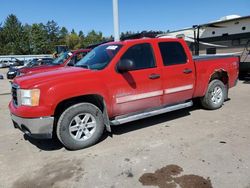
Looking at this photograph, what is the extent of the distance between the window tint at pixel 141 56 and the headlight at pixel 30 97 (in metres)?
1.82

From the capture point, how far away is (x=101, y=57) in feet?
18.8

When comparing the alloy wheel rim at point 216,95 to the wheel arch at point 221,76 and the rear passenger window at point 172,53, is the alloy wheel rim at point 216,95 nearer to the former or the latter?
the wheel arch at point 221,76

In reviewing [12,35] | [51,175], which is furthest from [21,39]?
[51,175]

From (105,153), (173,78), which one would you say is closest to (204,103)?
(173,78)

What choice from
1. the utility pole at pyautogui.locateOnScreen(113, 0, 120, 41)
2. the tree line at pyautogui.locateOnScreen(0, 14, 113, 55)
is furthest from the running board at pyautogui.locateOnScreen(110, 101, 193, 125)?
the tree line at pyautogui.locateOnScreen(0, 14, 113, 55)

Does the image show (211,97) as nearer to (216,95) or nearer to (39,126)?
(216,95)

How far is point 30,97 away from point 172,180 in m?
2.61

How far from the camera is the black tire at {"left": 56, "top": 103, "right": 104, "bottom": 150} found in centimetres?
478

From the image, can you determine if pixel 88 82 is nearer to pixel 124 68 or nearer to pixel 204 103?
pixel 124 68

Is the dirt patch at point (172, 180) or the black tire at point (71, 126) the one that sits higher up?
the black tire at point (71, 126)

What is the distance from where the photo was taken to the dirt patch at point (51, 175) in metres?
3.84

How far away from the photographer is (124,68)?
5223mm

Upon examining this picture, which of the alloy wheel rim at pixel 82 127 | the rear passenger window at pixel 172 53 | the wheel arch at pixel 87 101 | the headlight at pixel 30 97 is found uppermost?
the rear passenger window at pixel 172 53

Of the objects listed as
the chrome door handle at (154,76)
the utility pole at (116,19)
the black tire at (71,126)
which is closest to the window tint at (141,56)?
the chrome door handle at (154,76)
